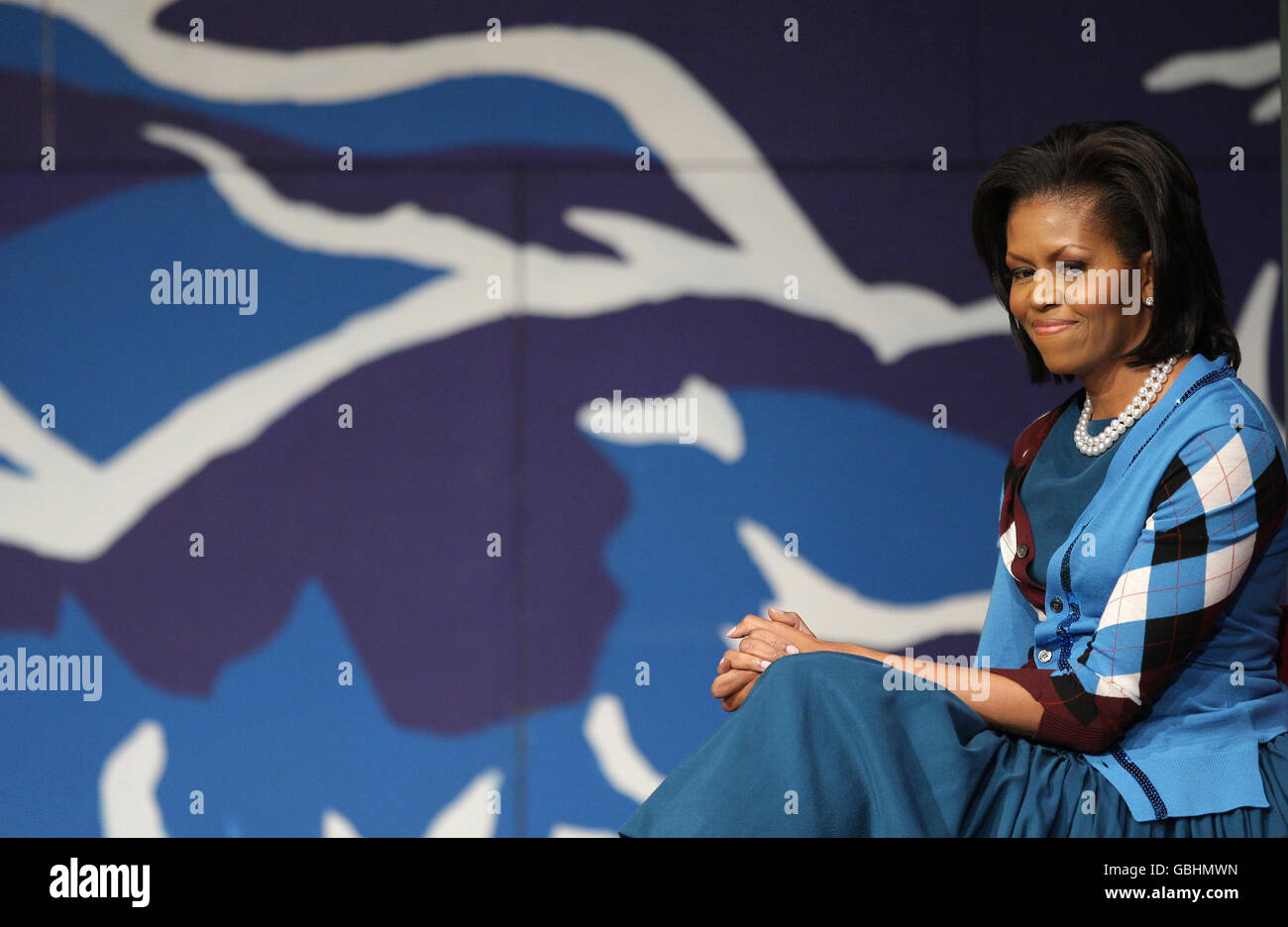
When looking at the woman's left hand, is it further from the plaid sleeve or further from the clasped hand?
the plaid sleeve

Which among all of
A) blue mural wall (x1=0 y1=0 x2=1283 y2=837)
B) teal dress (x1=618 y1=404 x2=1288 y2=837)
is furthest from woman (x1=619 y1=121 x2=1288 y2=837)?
blue mural wall (x1=0 y1=0 x2=1283 y2=837)

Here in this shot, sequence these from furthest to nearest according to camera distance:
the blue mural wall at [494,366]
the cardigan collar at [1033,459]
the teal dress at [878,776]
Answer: the blue mural wall at [494,366], the cardigan collar at [1033,459], the teal dress at [878,776]

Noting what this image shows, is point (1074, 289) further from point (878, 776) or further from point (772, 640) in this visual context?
point (878, 776)

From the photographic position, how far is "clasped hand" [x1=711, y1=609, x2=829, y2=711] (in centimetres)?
175

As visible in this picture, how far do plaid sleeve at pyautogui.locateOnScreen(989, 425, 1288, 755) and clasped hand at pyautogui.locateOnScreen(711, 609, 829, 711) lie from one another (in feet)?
1.04

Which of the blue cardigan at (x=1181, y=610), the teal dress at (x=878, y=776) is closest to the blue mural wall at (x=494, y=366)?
the blue cardigan at (x=1181, y=610)

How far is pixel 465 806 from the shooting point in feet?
10.5

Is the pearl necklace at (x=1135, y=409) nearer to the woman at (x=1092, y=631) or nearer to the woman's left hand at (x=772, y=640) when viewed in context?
the woman at (x=1092, y=631)

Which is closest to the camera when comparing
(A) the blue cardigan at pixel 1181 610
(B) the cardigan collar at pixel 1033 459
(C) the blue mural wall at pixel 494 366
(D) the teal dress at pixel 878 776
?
(D) the teal dress at pixel 878 776

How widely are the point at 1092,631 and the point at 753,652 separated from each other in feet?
1.62

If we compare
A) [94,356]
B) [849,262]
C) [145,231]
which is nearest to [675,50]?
[849,262]

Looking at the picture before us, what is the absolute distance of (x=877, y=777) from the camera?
1.43m

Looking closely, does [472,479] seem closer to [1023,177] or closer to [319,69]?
[319,69]

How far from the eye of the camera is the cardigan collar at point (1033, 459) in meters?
1.72
